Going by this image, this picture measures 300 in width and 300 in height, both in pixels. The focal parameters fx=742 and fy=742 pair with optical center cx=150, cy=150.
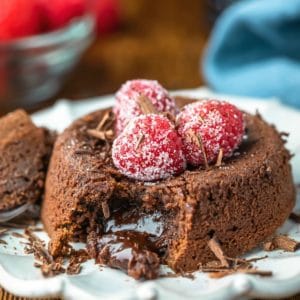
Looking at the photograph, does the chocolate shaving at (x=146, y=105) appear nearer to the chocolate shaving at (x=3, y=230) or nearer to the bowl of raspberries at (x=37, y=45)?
the chocolate shaving at (x=3, y=230)

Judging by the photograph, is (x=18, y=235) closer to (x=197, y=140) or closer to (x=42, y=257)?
(x=42, y=257)

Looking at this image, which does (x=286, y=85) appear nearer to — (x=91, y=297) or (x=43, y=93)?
(x=43, y=93)

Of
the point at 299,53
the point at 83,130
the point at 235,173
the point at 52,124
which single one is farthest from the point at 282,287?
the point at 299,53

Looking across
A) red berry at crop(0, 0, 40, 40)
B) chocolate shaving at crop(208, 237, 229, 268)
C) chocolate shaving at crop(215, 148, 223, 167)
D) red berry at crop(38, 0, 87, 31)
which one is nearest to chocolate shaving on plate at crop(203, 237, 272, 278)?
chocolate shaving at crop(208, 237, 229, 268)

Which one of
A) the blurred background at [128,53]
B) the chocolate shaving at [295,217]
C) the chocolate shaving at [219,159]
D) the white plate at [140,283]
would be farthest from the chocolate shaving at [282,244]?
the blurred background at [128,53]

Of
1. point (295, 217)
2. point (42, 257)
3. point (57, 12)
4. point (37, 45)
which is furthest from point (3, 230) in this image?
point (57, 12)
